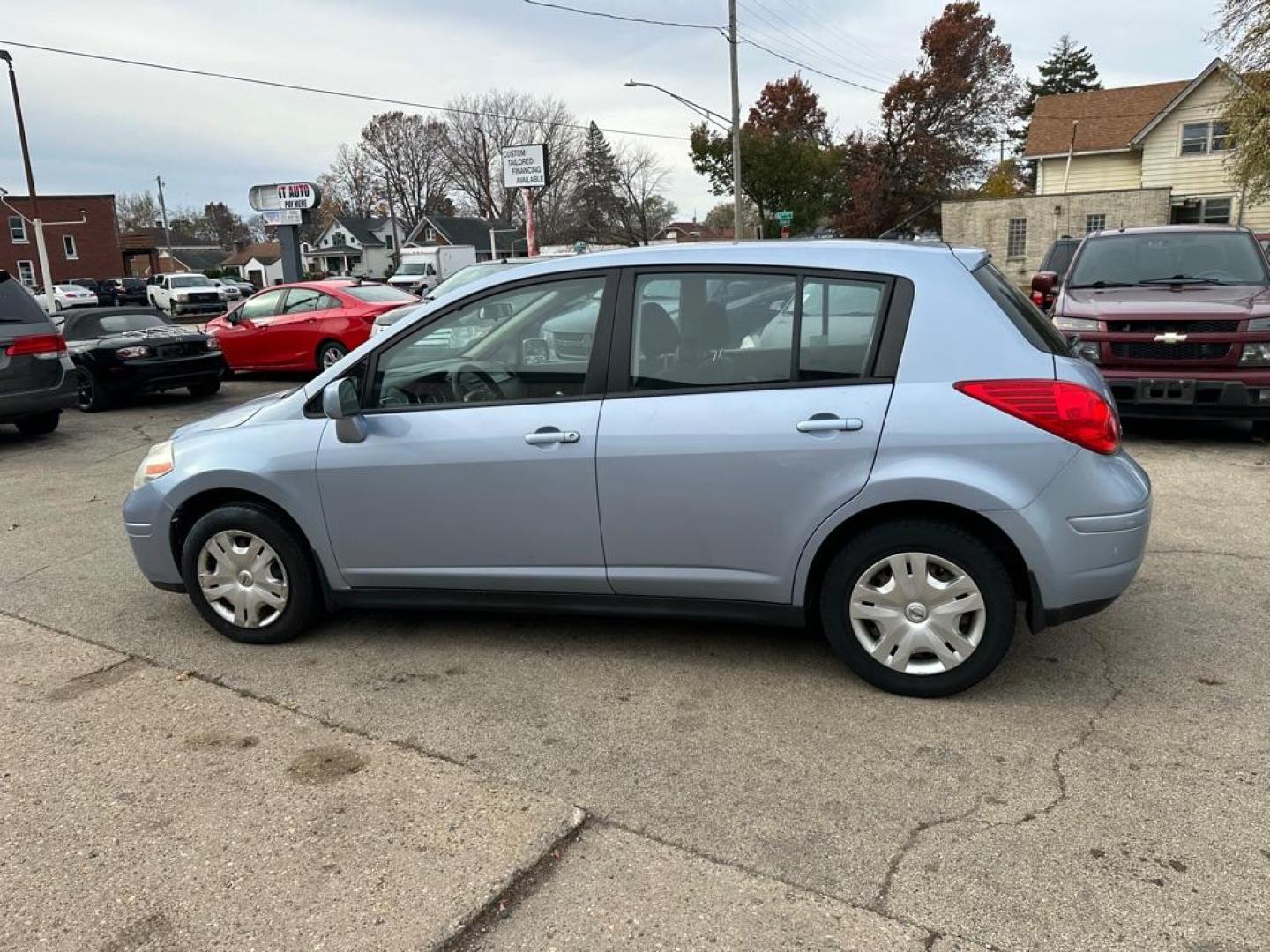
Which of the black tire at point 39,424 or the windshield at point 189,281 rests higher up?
the windshield at point 189,281

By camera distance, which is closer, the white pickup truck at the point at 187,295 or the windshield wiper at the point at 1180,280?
the windshield wiper at the point at 1180,280

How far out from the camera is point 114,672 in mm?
4164

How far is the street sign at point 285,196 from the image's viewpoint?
21.1 metres

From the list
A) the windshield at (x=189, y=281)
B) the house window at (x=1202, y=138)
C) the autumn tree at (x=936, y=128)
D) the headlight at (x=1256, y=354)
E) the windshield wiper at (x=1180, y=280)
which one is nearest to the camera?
the headlight at (x=1256, y=354)

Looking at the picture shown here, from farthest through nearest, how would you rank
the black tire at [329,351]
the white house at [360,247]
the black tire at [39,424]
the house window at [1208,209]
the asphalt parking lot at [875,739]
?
the white house at [360,247]
the house window at [1208,209]
the black tire at [329,351]
the black tire at [39,424]
the asphalt parking lot at [875,739]

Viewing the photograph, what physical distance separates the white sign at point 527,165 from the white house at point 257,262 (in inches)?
2629

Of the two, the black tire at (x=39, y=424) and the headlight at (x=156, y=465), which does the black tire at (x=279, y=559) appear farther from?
the black tire at (x=39, y=424)

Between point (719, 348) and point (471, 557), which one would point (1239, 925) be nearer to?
point (719, 348)

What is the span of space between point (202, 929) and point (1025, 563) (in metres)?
2.86

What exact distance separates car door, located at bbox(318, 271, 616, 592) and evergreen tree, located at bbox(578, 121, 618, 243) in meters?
62.7

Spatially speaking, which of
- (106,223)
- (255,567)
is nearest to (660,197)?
(106,223)

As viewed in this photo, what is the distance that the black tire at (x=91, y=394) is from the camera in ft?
38.6

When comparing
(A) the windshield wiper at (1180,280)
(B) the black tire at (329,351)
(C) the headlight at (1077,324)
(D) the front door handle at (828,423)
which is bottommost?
(B) the black tire at (329,351)

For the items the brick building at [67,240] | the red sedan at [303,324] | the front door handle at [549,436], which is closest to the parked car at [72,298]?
the brick building at [67,240]
